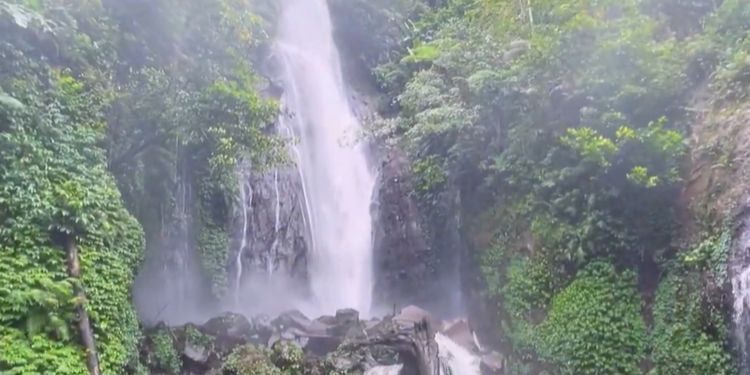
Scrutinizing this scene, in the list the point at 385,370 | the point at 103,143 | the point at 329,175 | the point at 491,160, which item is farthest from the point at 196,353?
the point at 329,175

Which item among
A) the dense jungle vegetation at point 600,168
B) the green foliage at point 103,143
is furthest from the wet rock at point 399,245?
the green foliage at point 103,143

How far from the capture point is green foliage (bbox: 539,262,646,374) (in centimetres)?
1035

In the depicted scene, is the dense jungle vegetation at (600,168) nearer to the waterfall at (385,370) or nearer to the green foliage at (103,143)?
the waterfall at (385,370)

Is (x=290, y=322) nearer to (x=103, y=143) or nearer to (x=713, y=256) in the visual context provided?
(x=103, y=143)

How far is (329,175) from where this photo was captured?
18.6 metres

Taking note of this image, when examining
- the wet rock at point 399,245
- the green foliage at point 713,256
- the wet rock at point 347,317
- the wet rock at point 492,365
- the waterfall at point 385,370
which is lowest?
the waterfall at point 385,370

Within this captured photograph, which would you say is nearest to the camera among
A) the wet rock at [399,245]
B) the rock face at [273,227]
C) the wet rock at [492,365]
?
the wet rock at [492,365]

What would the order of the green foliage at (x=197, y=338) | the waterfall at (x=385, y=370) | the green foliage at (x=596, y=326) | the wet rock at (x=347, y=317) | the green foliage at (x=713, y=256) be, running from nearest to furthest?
the green foliage at (x=713, y=256), the green foliage at (x=596, y=326), the waterfall at (x=385, y=370), the green foliage at (x=197, y=338), the wet rock at (x=347, y=317)

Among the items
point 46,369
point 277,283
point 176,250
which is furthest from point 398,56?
point 46,369

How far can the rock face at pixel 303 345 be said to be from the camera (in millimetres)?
10594

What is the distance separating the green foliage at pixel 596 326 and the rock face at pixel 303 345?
2167mm

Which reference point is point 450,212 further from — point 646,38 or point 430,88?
point 646,38

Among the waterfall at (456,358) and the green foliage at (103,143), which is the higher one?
the green foliage at (103,143)

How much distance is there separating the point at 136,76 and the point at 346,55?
11.9 metres
